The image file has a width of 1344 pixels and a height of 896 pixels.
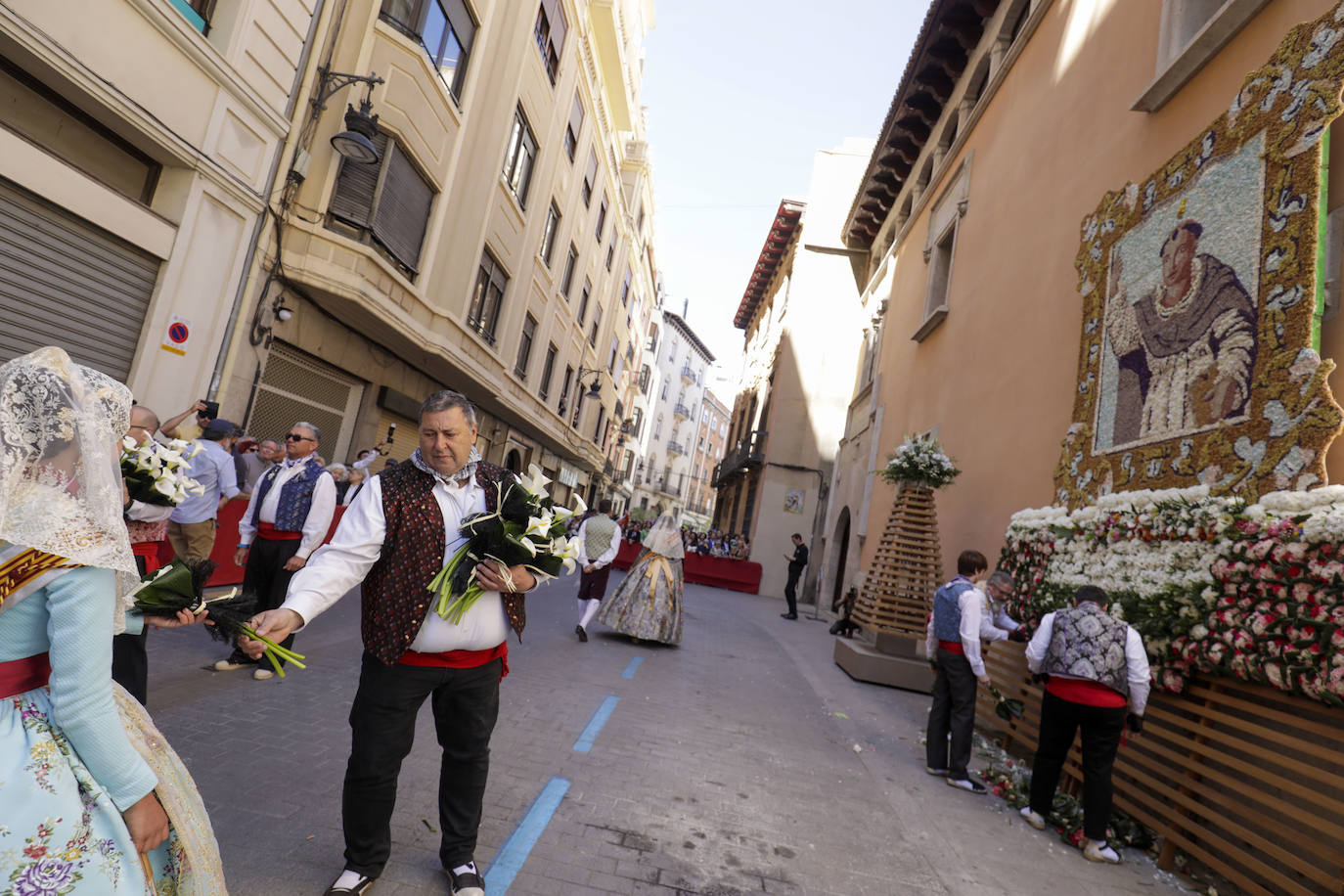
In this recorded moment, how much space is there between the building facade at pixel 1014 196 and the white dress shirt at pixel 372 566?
5.07 metres

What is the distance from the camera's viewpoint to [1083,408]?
7.92 metres

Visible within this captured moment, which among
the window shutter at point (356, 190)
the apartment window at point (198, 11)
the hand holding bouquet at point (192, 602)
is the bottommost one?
the hand holding bouquet at point (192, 602)

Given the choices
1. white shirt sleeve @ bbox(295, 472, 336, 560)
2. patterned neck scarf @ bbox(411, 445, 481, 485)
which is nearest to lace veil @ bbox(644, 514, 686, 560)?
white shirt sleeve @ bbox(295, 472, 336, 560)

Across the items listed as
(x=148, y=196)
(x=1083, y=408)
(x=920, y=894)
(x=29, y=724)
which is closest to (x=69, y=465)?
(x=29, y=724)

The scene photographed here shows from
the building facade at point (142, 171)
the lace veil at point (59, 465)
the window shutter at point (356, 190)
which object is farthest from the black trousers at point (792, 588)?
the lace veil at point (59, 465)

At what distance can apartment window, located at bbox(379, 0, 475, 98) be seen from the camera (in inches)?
476

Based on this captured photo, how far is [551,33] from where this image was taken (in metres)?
18.2

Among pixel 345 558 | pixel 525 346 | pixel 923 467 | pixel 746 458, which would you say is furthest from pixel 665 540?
pixel 746 458

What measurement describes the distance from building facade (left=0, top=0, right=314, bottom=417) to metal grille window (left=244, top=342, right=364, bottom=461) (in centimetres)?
147

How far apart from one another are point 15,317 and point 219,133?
3.30 m

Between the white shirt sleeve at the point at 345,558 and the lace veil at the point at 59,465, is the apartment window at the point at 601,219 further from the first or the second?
the lace veil at the point at 59,465

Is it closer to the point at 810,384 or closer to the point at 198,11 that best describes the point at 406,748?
the point at 198,11

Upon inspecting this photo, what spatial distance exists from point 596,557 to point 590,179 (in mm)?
17524

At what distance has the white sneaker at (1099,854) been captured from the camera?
5066 millimetres
